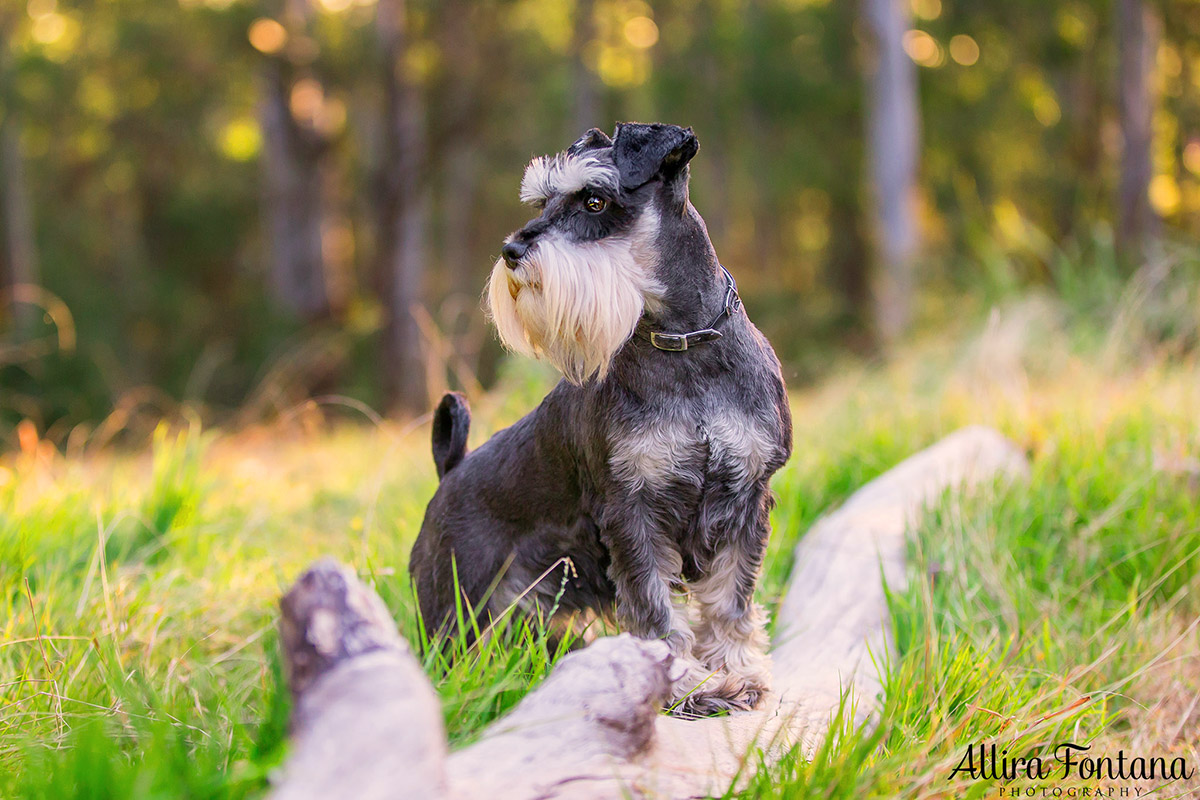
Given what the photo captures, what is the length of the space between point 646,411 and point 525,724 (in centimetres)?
101

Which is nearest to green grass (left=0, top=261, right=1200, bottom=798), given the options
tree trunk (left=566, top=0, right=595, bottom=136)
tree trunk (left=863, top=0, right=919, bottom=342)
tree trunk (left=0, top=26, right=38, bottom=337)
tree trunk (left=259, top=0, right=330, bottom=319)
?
tree trunk (left=863, top=0, right=919, bottom=342)

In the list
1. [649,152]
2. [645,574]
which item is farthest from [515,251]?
[645,574]

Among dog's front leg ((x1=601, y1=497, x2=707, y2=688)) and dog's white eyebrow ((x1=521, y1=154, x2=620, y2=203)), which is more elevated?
dog's white eyebrow ((x1=521, y1=154, x2=620, y2=203))

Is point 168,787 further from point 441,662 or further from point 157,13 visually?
point 157,13

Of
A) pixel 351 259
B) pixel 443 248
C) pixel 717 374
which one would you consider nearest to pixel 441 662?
pixel 717 374

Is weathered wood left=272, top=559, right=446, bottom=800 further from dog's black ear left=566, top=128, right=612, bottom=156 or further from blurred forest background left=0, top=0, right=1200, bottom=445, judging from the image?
blurred forest background left=0, top=0, right=1200, bottom=445

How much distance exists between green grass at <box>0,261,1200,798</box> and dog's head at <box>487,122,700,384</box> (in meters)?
0.87

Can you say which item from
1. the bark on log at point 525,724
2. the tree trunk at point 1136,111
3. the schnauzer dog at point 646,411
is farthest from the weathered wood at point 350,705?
the tree trunk at point 1136,111

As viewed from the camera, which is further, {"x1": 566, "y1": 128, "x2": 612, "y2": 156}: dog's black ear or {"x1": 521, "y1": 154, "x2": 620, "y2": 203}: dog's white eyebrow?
{"x1": 566, "y1": 128, "x2": 612, "y2": 156}: dog's black ear

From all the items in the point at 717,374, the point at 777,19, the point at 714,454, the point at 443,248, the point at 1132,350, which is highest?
the point at 777,19

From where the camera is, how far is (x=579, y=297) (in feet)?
8.30

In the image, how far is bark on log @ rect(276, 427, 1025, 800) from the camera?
1.55 metres

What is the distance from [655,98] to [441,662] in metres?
21.6

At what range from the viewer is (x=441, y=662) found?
2611 mm
